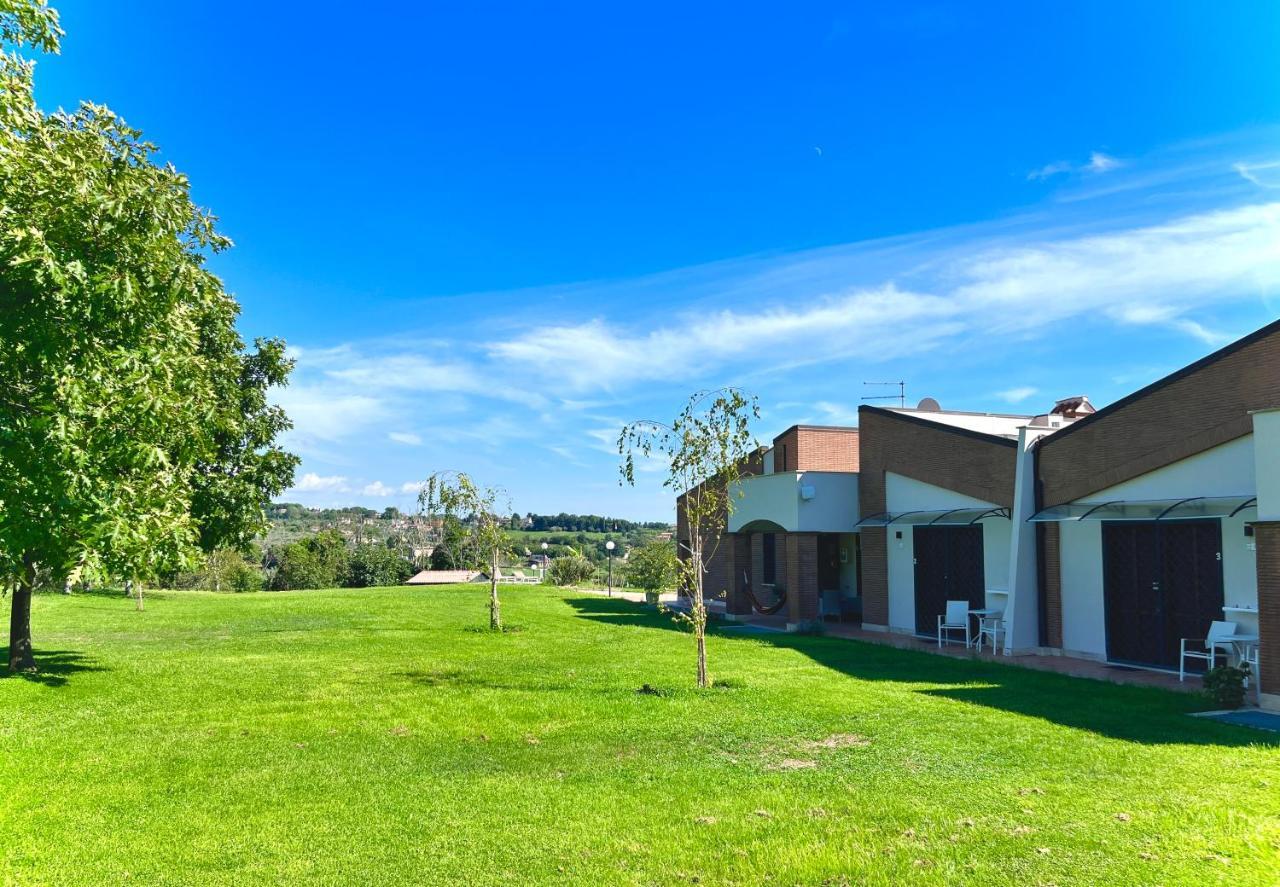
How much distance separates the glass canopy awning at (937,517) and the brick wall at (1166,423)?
149 centimetres

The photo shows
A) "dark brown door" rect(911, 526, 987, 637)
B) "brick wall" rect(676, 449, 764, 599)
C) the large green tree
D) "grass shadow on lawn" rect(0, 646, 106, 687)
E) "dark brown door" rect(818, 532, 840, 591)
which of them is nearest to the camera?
the large green tree

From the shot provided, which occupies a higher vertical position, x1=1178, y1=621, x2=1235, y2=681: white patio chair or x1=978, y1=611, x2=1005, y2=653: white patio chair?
x1=1178, y1=621, x2=1235, y2=681: white patio chair

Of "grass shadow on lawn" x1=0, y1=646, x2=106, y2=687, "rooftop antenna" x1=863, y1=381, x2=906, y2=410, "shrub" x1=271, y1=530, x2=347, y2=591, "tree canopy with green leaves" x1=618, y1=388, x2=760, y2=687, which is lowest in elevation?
"shrub" x1=271, y1=530, x2=347, y2=591

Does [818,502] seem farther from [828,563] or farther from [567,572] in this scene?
[567,572]

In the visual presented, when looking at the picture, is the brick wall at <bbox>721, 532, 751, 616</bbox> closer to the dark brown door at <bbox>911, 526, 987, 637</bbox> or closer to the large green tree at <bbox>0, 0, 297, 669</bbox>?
the dark brown door at <bbox>911, 526, 987, 637</bbox>

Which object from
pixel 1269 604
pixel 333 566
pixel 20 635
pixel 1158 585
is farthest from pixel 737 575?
pixel 333 566

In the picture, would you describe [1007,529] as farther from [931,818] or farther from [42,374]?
[42,374]

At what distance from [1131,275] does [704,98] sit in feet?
30.9

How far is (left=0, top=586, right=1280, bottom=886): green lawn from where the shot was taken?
5.10 metres

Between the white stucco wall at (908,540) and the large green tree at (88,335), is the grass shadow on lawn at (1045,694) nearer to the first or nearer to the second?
the white stucco wall at (908,540)

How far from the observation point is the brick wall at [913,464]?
16625 millimetres

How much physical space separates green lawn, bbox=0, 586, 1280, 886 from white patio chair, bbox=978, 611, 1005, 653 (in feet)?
7.58

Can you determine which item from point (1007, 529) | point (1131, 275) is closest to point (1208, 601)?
point (1007, 529)

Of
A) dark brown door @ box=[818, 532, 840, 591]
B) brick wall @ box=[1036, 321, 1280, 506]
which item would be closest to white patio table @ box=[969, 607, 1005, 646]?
brick wall @ box=[1036, 321, 1280, 506]
